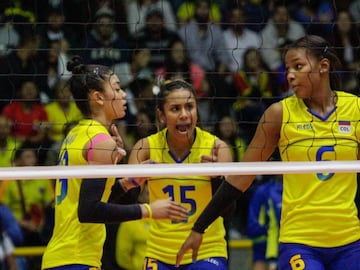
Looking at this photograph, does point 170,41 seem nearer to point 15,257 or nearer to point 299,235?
point 15,257

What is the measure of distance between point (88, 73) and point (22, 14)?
308cm

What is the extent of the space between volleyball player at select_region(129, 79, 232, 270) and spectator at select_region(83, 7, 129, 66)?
199cm

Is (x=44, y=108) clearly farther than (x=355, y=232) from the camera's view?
Yes

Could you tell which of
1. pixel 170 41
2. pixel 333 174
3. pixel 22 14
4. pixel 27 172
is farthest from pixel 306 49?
pixel 170 41

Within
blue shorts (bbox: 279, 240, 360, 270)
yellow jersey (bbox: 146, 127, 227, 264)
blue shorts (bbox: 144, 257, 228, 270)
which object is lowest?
blue shorts (bbox: 144, 257, 228, 270)

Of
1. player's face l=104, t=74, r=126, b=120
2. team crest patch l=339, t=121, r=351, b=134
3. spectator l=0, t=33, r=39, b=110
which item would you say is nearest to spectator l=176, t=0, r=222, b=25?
spectator l=0, t=33, r=39, b=110

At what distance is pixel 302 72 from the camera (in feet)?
20.8

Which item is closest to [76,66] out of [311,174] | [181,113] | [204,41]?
[181,113]

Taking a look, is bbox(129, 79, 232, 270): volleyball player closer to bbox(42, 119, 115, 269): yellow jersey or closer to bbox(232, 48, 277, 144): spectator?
bbox(42, 119, 115, 269): yellow jersey

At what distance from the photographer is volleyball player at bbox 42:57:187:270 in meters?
6.21

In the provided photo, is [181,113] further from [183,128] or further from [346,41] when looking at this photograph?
[346,41]

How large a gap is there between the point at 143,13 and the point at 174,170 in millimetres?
4560

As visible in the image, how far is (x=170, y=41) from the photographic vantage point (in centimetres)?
1072

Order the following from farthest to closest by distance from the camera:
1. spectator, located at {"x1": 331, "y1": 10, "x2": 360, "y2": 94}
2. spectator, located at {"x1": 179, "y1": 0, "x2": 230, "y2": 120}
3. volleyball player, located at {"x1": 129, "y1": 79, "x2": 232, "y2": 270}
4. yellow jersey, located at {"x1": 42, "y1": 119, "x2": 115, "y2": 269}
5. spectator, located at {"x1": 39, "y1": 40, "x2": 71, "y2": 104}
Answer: spectator, located at {"x1": 331, "y1": 10, "x2": 360, "y2": 94} → spectator, located at {"x1": 179, "y1": 0, "x2": 230, "y2": 120} → spectator, located at {"x1": 39, "y1": 40, "x2": 71, "y2": 104} → volleyball player, located at {"x1": 129, "y1": 79, "x2": 232, "y2": 270} → yellow jersey, located at {"x1": 42, "y1": 119, "x2": 115, "y2": 269}
